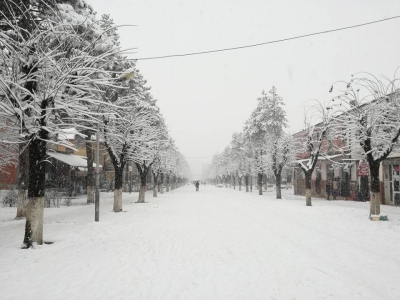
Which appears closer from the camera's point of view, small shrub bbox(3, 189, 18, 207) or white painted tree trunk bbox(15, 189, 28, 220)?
white painted tree trunk bbox(15, 189, 28, 220)

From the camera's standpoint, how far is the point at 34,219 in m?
7.72

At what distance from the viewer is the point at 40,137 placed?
7738 millimetres

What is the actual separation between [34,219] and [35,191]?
77 cm

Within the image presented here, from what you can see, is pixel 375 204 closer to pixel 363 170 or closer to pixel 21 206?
pixel 363 170

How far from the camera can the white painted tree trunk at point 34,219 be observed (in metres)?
7.68

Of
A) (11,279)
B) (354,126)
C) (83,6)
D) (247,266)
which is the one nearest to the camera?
(11,279)

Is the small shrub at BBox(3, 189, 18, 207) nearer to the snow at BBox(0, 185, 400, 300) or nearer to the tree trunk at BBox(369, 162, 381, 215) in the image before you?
the snow at BBox(0, 185, 400, 300)

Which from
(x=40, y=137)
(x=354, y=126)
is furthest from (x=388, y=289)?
(x=354, y=126)

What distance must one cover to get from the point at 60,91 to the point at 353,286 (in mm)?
8325

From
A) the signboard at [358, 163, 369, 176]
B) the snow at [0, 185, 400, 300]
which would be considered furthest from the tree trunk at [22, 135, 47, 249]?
the signboard at [358, 163, 369, 176]

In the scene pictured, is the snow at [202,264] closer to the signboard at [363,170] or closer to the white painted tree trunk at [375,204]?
the white painted tree trunk at [375,204]

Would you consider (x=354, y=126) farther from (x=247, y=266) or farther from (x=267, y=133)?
(x=267, y=133)

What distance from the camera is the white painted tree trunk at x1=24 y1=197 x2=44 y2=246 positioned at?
302 inches

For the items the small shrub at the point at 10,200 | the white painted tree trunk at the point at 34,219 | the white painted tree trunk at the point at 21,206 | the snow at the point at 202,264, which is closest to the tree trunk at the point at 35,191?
the white painted tree trunk at the point at 34,219
